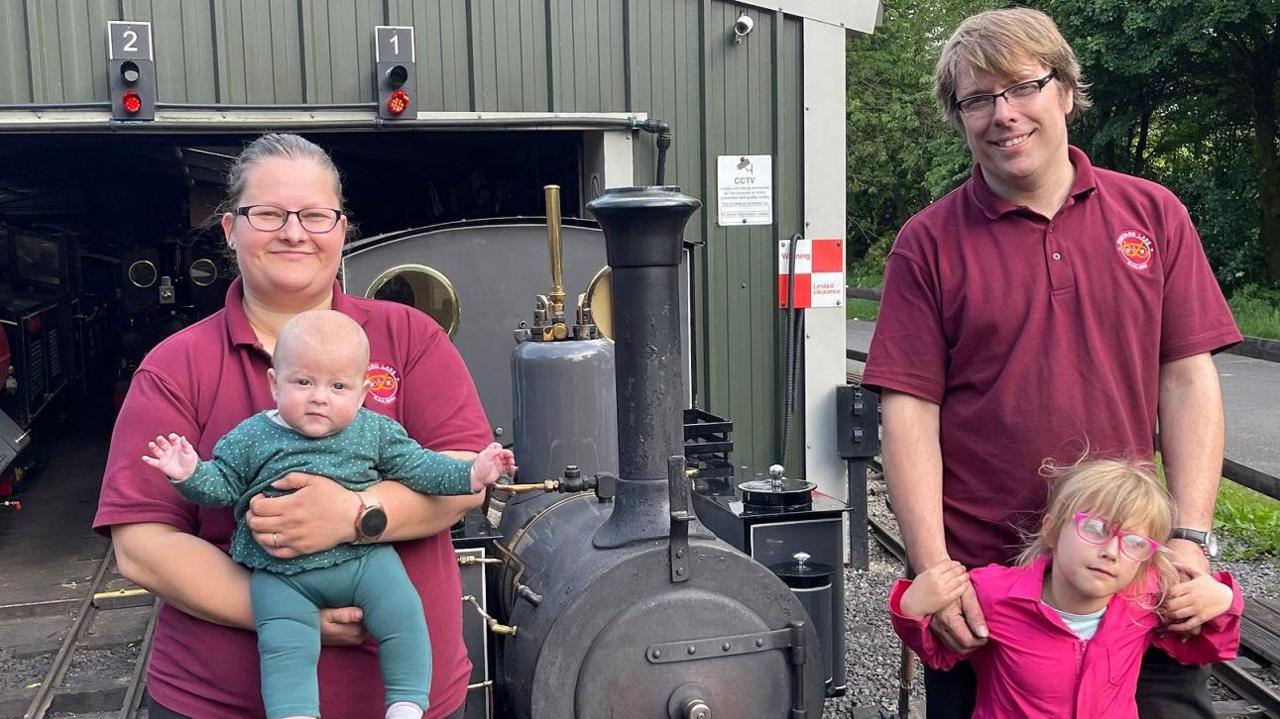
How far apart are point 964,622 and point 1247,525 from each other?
544 centimetres

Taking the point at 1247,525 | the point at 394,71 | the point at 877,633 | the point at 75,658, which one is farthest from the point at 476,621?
the point at 1247,525

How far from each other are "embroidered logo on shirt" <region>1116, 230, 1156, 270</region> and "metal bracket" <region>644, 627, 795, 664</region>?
1154 millimetres

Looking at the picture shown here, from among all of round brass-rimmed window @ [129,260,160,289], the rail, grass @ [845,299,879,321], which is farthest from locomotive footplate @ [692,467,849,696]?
grass @ [845,299,879,321]

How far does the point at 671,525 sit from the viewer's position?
2680 mm

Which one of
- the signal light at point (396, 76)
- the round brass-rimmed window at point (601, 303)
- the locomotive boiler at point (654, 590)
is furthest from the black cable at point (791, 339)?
the locomotive boiler at point (654, 590)

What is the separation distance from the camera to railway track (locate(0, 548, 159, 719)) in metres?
5.24

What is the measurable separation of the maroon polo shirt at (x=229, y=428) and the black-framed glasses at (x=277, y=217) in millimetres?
147

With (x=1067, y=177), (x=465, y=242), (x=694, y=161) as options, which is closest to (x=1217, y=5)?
(x=694, y=161)

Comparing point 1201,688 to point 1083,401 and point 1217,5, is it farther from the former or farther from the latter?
point 1217,5

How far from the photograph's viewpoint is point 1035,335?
2.25 m

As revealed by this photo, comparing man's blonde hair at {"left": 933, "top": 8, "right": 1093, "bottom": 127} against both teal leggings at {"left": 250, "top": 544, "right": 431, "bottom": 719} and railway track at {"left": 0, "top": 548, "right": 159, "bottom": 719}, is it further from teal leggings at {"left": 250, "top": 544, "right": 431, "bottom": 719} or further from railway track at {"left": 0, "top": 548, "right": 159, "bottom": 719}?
railway track at {"left": 0, "top": 548, "right": 159, "bottom": 719}

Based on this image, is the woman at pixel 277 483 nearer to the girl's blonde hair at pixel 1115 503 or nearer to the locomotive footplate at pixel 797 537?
the girl's blonde hair at pixel 1115 503

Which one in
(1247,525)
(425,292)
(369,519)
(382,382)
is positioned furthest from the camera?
(1247,525)

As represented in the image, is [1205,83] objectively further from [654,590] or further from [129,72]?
[654,590]
